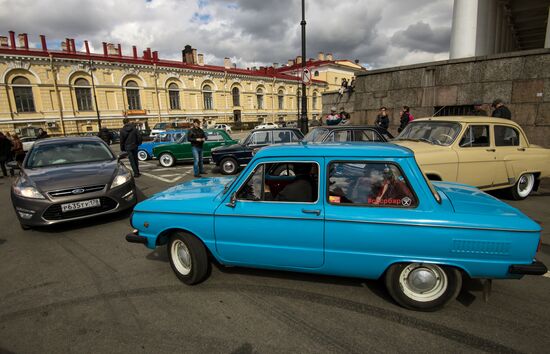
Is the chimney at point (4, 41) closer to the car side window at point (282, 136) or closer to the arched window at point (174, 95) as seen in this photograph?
the arched window at point (174, 95)

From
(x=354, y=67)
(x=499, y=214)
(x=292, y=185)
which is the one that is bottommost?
(x=499, y=214)

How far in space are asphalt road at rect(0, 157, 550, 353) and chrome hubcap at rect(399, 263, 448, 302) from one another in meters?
0.17

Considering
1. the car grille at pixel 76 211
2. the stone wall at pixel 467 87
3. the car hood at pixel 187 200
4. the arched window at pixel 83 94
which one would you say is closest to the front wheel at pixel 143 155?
the car grille at pixel 76 211

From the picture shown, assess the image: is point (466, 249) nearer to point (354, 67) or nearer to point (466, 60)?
point (466, 60)

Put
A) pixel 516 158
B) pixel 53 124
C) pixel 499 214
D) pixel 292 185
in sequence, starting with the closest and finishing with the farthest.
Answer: pixel 499 214 < pixel 292 185 < pixel 516 158 < pixel 53 124

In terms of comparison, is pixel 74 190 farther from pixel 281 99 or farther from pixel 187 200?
pixel 281 99

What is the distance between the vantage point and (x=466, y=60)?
10273 millimetres

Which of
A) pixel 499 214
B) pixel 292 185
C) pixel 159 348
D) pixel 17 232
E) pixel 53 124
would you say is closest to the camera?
pixel 159 348

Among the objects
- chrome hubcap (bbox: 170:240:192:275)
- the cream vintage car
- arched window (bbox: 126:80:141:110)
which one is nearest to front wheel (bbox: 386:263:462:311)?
chrome hubcap (bbox: 170:240:192:275)

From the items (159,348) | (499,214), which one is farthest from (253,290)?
(499,214)

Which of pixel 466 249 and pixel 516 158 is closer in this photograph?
pixel 466 249

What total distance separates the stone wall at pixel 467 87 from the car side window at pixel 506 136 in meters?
4.81

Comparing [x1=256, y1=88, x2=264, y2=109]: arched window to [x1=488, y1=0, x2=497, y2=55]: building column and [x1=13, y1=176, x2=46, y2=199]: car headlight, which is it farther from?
[x1=13, y1=176, x2=46, y2=199]: car headlight

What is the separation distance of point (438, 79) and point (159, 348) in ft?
40.8
